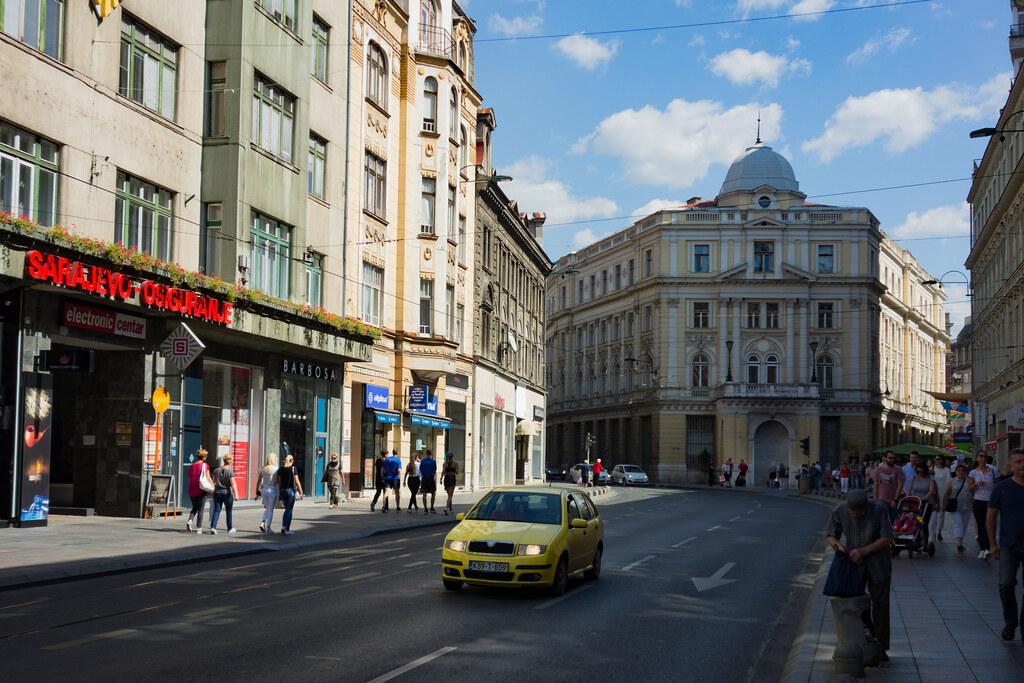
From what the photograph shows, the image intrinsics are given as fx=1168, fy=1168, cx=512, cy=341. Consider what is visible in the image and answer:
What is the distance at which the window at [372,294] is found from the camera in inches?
1587

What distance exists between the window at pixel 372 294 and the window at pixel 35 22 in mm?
16994

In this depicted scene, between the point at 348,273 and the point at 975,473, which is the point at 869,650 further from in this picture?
the point at 348,273

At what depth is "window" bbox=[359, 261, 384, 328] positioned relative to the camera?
40.3m

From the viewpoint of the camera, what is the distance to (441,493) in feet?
163

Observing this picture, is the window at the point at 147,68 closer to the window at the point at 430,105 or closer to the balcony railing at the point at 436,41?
the window at the point at 430,105

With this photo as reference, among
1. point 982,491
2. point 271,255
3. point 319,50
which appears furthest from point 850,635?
point 319,50

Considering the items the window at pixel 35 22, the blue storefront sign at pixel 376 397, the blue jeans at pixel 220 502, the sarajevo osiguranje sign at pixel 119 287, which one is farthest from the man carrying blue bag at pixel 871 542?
the blue storefront sign at pixel 376 397

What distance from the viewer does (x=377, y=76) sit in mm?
41656

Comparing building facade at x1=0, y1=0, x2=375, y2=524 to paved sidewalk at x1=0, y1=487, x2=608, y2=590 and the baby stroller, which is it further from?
the baby stroller

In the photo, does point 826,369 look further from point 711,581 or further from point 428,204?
point 711,581

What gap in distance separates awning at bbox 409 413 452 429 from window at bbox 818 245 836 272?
50416mm

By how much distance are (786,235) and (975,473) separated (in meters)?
68.4

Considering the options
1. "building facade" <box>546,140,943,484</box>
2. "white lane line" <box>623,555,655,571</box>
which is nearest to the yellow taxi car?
"white lane line" <box>623,555,655,571</box>

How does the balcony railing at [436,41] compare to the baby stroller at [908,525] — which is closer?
the baby stroller at [908,525]
